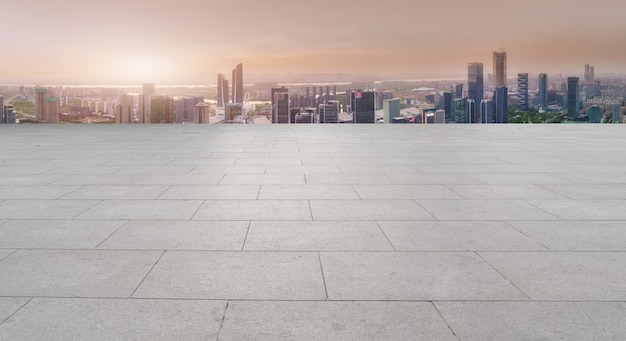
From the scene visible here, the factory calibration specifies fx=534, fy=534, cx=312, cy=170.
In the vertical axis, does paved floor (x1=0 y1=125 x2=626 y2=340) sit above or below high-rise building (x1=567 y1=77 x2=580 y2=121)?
below

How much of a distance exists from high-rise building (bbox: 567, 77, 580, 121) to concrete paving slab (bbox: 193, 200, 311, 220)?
33386 millimetres

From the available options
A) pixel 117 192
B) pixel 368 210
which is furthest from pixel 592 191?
pixel 117 192

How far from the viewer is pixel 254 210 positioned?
847cm

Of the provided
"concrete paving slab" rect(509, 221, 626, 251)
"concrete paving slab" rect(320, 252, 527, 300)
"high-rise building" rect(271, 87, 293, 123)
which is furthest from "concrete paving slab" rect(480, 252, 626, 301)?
"high-rise building" rect(271, 87, 293, 123)

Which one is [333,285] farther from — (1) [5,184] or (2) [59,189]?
(1) [5,184]

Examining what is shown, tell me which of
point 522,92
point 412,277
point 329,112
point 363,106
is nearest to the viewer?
point 412,277

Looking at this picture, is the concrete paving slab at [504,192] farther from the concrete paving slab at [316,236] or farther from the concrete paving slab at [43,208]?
the concrete paving slab at [43,208]

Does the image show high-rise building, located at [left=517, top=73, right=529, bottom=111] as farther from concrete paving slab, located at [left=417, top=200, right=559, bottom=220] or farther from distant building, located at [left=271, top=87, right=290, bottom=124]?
concrete paving slab, located at [left=417, top=200, right=559, bottom=220]

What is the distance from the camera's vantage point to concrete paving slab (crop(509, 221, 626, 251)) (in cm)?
642

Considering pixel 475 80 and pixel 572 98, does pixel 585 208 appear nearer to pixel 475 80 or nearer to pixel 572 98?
pixel 572 98

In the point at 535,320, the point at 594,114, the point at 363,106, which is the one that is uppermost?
the point at 363,106

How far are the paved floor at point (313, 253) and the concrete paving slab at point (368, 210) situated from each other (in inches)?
1.8

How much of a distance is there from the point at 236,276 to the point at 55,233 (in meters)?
3.13

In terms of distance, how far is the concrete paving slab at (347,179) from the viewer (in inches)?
435
